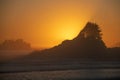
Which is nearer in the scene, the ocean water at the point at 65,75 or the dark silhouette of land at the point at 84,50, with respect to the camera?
the ocean water at the point at 65,75

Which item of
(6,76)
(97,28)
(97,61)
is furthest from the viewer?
(97,61)

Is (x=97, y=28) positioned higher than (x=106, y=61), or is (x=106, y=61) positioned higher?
(x=97, y=28)

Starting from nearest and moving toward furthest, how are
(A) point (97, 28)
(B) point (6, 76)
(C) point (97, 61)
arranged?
1. (B) point (6, 76)
2. (A) point (97, 28)
3. (C) point (97, 61)

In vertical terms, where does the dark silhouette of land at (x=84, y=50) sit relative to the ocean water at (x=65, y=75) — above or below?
above

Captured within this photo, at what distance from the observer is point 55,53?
30.0 ft

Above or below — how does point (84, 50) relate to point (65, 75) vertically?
above

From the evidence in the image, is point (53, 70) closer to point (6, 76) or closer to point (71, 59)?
point (71, 59)

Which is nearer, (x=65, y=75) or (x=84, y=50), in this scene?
(x=65, y=75)

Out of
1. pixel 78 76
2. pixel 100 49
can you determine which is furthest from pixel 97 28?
pixel 78 76

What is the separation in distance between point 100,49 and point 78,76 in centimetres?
102

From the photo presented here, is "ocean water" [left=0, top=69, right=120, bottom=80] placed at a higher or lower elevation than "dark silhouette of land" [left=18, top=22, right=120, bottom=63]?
lower

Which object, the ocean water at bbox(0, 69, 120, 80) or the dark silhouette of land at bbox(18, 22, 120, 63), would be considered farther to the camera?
the dark silhouette of land at bbox(18, 22, 120, 63)

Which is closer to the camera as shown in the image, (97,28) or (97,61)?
(97,28)

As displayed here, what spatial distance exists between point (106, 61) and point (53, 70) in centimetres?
144
